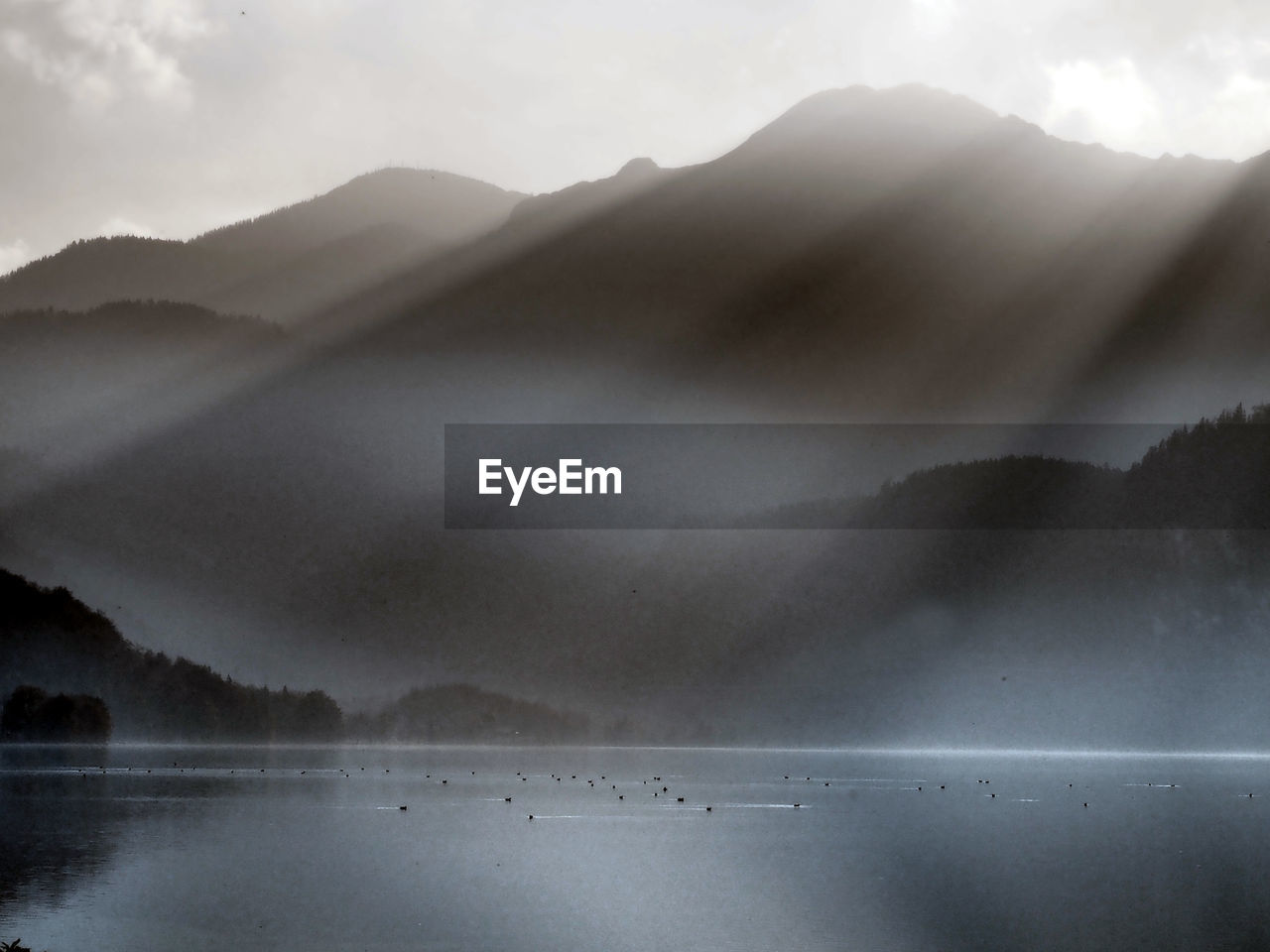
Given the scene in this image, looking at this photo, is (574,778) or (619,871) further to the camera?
(574,778)

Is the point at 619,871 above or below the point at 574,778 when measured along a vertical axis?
above

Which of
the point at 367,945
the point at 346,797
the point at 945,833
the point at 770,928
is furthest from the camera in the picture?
the point at 346,797

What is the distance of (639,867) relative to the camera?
5634cm

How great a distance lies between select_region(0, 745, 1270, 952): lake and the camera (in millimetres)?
39188

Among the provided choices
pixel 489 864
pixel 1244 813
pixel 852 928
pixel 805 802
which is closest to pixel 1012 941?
pixel 852 928

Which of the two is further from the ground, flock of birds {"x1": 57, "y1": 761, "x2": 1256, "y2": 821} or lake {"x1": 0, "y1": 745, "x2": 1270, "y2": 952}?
lake {"x1": 0, "y1": 745, "x2": 1270, "y2": 952}

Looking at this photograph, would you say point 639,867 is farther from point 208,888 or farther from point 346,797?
point 346,797

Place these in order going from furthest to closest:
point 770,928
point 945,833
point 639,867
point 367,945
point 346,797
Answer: point 346,797
point 945,833
point 639,867
point 770,928
point 367,945

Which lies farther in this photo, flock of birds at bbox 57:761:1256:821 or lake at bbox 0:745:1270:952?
flock of birds at bbox 57:761:1256:821

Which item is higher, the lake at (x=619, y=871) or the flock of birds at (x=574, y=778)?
the lake at (x=619, y=871)

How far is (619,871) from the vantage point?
181ft

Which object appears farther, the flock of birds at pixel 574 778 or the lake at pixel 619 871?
the flock of birds at pixel 574 778

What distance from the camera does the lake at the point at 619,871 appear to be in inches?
1543

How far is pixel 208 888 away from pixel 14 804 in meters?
47.1
